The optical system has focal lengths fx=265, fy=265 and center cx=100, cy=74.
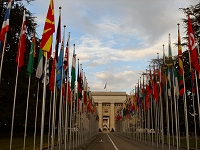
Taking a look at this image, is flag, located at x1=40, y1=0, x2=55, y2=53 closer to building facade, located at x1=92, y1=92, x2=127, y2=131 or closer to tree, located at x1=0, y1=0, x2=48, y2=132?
tree, located at x1=0, y1=0, x2=48, y2=132

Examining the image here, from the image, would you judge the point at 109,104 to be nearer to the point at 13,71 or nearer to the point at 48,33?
the point at 13,71

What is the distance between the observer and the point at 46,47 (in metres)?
14.7

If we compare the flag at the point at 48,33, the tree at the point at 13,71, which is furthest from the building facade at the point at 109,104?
the flag at the point at 48,33

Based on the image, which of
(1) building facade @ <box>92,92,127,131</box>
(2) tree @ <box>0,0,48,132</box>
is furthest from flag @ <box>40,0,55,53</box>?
(1) building facade @ <box>92,92,127,131</box>

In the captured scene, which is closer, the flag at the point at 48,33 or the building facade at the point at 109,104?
the flag at the point at 48,33

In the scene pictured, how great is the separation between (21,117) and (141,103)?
700 inches

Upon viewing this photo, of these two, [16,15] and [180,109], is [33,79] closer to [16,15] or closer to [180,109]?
[16,15]

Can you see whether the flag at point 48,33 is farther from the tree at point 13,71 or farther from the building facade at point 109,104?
the building facade at point 109,104

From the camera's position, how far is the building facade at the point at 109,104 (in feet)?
464

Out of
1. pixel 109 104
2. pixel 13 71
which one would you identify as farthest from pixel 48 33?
pixel 109 104

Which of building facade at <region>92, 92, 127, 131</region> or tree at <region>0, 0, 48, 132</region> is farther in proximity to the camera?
building facade at <region>92, 92, 127, 131</region>

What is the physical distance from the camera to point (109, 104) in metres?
146

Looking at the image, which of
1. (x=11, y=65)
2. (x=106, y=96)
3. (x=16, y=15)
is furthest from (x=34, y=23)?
(x=106, y=96)

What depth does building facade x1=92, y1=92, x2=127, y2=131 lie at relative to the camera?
141 metres
